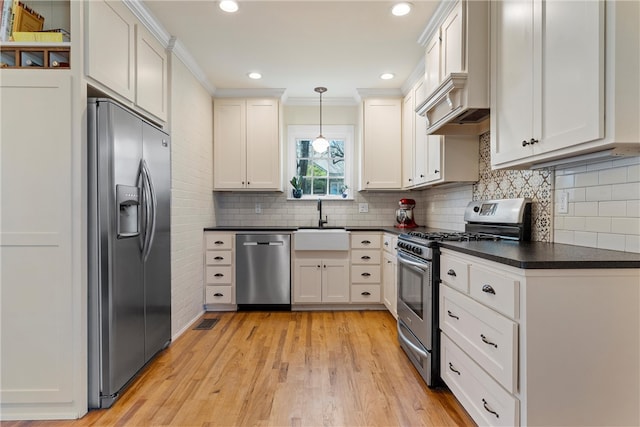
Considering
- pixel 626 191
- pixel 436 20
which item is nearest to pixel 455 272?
pixel 626 191

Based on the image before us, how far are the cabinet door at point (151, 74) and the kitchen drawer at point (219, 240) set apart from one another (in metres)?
1.41

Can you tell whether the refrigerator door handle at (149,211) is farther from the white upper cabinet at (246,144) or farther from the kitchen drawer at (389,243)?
the kitchen drawer at (389,243)

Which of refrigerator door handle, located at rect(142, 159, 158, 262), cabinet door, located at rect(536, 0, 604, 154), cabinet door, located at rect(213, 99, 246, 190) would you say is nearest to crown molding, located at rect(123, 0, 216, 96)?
cabinet door, located at rect(213, 99, 246, 190)

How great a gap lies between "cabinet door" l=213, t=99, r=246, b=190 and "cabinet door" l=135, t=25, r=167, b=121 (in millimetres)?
1246

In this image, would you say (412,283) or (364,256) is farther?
(364,256)

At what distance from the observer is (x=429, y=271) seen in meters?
2.16

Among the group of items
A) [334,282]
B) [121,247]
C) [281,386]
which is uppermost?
[121,247]

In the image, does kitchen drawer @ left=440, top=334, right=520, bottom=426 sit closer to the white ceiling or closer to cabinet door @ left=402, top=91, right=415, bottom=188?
cabinet door @ left=402, top=91, right=415, bottom=188

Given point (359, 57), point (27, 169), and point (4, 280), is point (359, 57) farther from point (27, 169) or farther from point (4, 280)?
point (4, 280)

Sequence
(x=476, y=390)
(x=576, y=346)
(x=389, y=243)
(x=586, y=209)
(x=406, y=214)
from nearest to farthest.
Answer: (x=576, y=346), (x=476, y=390), (x=586, y=209), (x=389, y=243), (x=406, y=214)

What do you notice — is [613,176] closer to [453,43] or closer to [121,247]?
[453,43]

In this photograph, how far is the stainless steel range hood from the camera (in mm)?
2084

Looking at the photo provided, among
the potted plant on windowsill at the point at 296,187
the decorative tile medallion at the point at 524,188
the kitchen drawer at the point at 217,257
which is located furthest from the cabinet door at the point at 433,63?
the kitchen drawer at the point at 217,257

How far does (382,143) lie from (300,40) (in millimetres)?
1622
